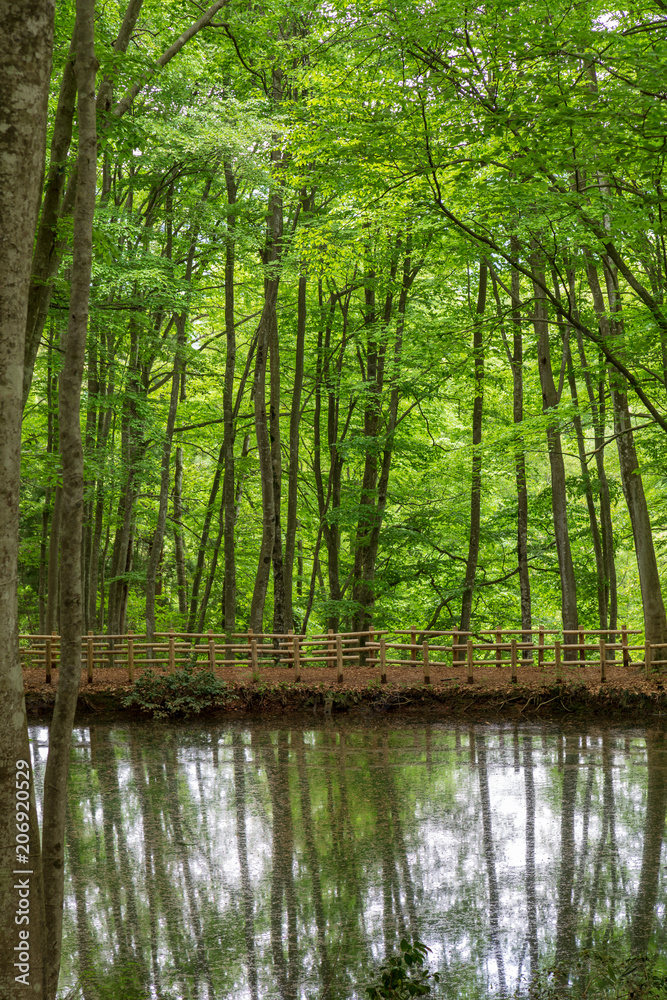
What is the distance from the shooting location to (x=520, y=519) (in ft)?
55.9

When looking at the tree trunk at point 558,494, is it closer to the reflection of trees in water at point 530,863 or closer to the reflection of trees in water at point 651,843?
the reflection of trees in water at point 651,843

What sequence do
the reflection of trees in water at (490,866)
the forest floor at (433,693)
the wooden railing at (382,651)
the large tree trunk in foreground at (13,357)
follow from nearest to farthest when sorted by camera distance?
the large tree trunk in foreground at (13,357) < the reflection of trees in water at (490,866) < the forest floor at (433,693) < the wooden railing at (382,651)

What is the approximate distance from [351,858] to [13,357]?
241 inches

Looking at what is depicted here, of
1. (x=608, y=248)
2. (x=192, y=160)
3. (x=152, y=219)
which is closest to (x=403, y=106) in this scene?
(x=608, y=248)

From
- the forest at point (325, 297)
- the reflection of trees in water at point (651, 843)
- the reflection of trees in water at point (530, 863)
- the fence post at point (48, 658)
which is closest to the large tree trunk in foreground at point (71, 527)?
the forest at point (325, 297)

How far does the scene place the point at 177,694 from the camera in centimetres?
1462

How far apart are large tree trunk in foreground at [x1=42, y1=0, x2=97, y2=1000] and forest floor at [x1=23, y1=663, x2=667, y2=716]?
974 cm

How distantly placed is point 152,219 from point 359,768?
13.5 m

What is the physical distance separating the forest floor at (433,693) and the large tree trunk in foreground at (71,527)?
384 inches

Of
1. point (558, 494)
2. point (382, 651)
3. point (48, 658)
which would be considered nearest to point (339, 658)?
point (382, 651)

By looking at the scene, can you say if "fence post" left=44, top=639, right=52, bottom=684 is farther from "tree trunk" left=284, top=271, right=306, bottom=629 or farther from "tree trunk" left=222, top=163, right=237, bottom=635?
"tree trunk" left=284, top=271, right=306, bottom=629

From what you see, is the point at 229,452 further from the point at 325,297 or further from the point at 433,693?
the point at 325,297

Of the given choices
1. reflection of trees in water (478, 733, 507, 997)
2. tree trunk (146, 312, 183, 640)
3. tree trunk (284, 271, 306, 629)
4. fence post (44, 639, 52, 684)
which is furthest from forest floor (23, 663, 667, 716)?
tree trunk (284, 271, 306, 629)

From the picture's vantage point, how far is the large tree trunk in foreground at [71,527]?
184 inches
